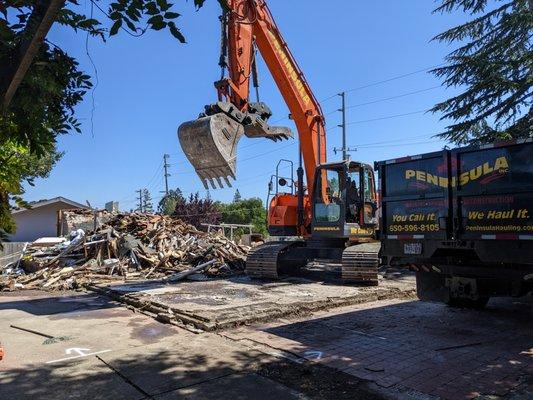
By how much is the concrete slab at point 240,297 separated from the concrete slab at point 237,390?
8.07 feet

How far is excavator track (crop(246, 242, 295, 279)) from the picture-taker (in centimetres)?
1377

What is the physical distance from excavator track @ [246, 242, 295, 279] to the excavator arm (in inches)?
80.4

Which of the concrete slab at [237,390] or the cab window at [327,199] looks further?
the cab window at [327,199]

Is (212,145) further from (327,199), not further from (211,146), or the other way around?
(327,199)

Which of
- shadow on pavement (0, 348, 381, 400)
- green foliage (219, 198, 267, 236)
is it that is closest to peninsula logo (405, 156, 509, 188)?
shadow on pavement (0, 348, 381, 400)

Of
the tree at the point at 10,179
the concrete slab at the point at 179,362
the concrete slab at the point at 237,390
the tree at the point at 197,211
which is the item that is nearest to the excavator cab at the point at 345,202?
the concrete slab at the point at 179,362

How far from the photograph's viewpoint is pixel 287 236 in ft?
49.4

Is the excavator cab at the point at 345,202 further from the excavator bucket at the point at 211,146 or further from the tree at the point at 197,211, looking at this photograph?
the tree at the point at 197,211

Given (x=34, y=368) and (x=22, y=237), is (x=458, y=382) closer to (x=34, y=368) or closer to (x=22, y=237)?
(x=34, y=368)

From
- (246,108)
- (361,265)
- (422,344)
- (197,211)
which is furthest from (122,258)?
(197,211)

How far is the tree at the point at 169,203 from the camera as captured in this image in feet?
236

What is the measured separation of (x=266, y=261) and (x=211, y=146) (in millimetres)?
4250

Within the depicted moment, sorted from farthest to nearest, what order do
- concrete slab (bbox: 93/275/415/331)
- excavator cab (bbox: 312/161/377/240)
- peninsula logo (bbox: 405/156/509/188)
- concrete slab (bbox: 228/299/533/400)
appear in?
excavator cab (bbox: 312/161/377/240)
concrete slab (bbox: 93/275/415/331)
peninsula logo (bbox: 405/156/509/188)
concrete slab (bbox: 228/299/533/400)

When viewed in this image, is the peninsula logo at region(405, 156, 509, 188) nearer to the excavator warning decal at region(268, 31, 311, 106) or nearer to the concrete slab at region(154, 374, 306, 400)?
the concrete slab at region(154, 374, 306, 400)
